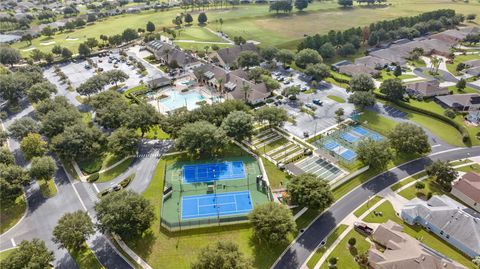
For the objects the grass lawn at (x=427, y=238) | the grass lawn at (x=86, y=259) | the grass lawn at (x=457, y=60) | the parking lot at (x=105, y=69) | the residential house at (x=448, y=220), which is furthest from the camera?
the grass lawn at (x=457, y=60)

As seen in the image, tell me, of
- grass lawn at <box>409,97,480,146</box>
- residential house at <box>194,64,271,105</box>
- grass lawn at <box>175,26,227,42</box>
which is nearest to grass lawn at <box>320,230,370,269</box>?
grass lawn at <box>409,97,480,146</box>

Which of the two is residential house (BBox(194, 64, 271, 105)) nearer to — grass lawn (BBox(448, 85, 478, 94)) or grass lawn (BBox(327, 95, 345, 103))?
grass lawn (BBox(327, 95, 345, 103))

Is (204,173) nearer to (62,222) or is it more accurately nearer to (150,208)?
(150,208)

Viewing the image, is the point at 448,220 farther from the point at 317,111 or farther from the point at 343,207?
the point at 317,111

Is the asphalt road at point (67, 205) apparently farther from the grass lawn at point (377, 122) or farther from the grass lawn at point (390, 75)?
the grass lawn at point (390, 75)

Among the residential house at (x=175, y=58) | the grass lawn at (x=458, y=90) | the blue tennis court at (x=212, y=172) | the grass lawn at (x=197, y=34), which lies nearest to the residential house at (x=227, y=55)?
the residential house at (x=175, y=58)

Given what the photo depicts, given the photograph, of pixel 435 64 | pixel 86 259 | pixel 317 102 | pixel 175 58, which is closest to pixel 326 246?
pixel 86 259
